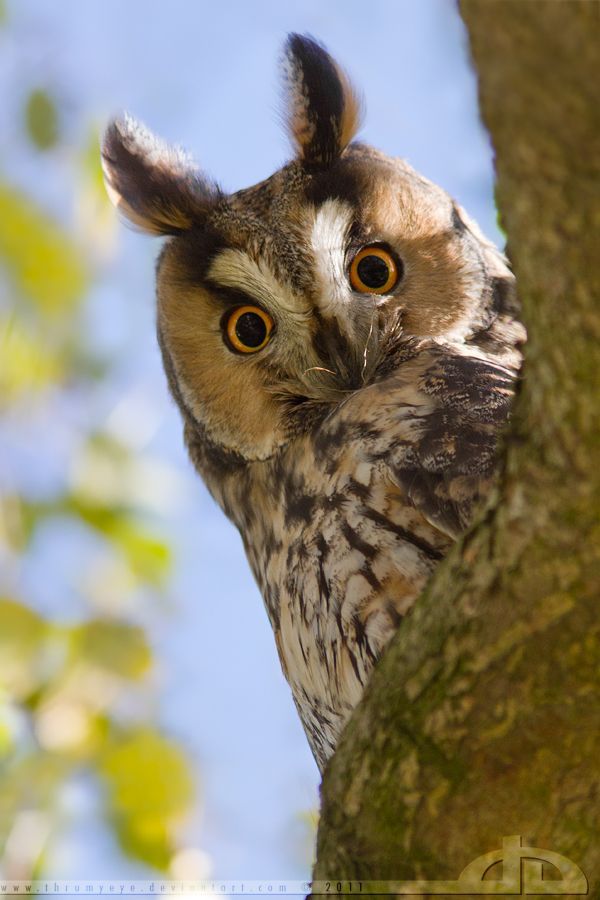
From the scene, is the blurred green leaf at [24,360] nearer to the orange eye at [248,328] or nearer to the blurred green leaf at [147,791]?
the orange eye at [248,328]

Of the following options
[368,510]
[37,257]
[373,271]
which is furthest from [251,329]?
[37,257]

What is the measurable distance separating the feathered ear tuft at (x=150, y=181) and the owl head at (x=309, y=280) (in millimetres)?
10

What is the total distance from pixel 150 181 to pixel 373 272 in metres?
1.05

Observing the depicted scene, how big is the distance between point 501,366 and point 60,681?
1.60 m

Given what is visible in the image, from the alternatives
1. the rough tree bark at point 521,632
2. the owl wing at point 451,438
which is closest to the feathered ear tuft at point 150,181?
the owl wing at point 451,438

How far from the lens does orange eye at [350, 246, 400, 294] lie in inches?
113

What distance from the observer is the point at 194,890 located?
282 centimetres

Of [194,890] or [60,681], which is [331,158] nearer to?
[60,681]

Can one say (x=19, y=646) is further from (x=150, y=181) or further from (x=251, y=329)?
(x=150, y=181)

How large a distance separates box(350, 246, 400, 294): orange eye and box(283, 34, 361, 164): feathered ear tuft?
1.57 ft

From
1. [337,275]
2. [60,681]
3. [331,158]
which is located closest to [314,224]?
[337,275]

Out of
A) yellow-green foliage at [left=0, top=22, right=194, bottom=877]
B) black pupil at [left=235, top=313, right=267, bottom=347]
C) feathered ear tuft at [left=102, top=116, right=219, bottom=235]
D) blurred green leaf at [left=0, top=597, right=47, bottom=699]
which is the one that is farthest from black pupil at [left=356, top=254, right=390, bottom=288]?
blurred green leaf at [left=0, top=597, right=47, bottom=699]

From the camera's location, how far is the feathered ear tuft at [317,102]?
10.8 feet

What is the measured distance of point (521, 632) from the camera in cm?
151
